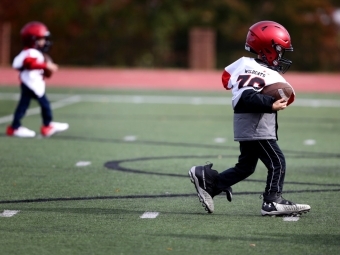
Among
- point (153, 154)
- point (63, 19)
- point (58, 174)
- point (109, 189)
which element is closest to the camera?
point (109, 189)

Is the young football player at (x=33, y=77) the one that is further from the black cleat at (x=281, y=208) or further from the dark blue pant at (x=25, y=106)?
the black cleat at (x=281, y=208)

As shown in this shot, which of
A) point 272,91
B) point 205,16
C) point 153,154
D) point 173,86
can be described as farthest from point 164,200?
point 205,16

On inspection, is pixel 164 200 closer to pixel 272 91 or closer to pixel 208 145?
pixel 272 91

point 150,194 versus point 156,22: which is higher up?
point 150,194

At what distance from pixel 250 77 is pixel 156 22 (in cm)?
3507

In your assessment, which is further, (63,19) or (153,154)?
(63,19)

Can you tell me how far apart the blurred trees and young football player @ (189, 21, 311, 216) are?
3305cm

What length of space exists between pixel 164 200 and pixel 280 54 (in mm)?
1758

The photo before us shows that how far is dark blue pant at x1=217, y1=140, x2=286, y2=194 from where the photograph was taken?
7.76 meters

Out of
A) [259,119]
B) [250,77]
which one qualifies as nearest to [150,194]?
[259,119]

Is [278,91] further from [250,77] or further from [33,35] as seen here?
[33,35]

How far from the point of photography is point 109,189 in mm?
9094

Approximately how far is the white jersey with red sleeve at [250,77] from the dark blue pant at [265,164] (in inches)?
16.9

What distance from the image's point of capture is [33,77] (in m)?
14.3
